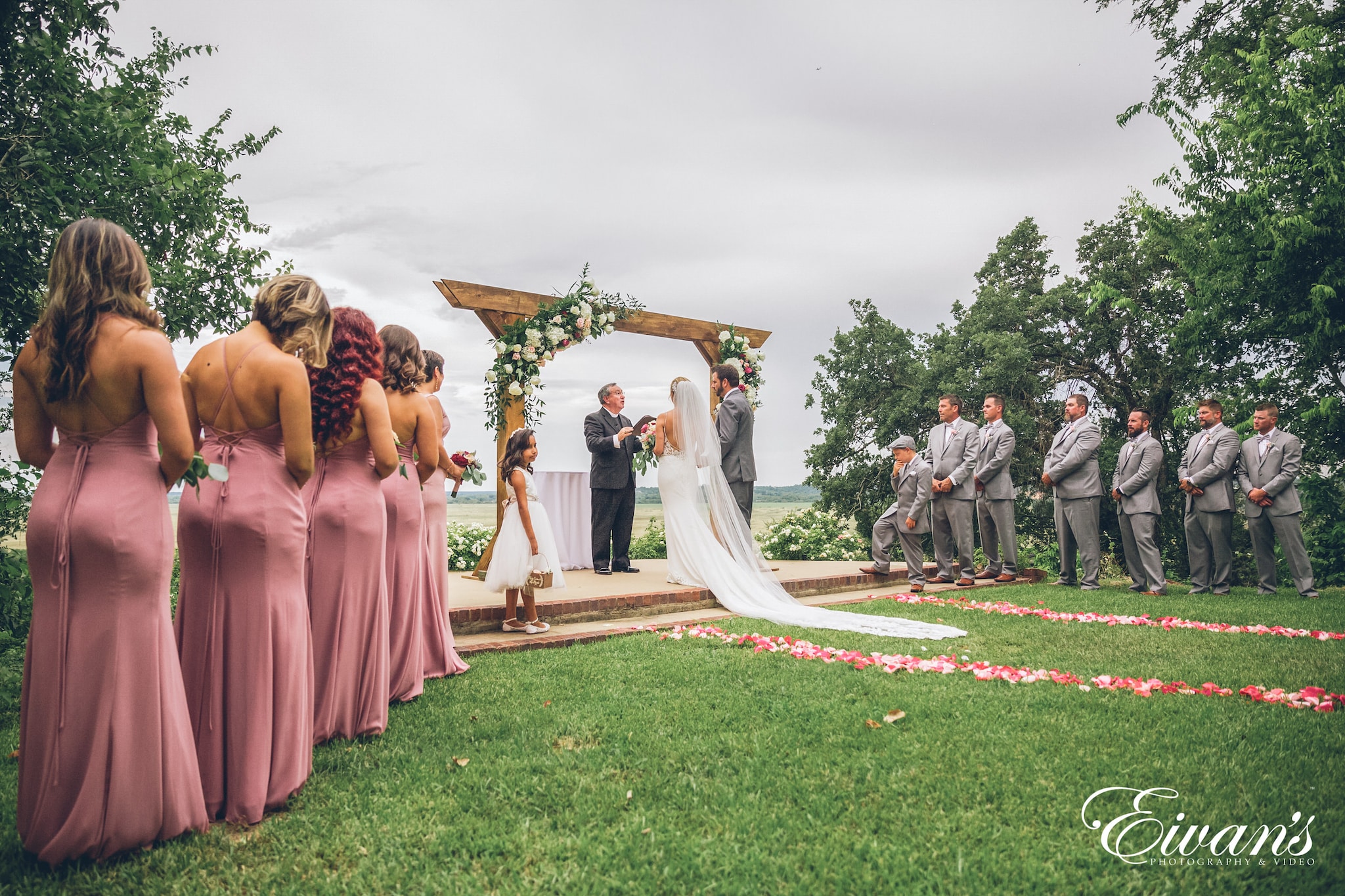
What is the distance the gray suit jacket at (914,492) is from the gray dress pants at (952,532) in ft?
1.86

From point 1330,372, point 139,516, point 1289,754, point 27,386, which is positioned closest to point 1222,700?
point 1289,754

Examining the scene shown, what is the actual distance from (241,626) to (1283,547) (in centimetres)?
1157

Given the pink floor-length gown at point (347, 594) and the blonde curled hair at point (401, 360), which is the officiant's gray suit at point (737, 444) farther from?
the pink floor-length gown at point (347, 594)

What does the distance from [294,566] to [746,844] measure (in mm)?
2224

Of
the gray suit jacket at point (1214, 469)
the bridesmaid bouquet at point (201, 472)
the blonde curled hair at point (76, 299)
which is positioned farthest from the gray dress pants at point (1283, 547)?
the blonde curled hair at point (76, 299)

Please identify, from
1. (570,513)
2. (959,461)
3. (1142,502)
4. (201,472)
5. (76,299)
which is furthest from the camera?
(570,513)

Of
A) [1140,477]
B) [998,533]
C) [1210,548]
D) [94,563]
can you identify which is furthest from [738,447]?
[94,563]

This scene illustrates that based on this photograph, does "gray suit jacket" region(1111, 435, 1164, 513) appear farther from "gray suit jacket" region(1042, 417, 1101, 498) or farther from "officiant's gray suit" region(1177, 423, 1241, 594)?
"officiant's gray suit" region(1177, 423, 1241, 594)

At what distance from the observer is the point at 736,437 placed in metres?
9.28

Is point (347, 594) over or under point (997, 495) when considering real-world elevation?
under

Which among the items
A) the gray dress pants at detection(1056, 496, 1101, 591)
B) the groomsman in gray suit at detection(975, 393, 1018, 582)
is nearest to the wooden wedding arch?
the groomsman in gray suit at detection(975, 393, 1018, 582)

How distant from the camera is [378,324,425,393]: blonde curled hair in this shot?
468 centimetres

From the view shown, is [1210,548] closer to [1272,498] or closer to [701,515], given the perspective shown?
[1272,498]

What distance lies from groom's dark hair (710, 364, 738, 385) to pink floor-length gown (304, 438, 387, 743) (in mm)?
6155
